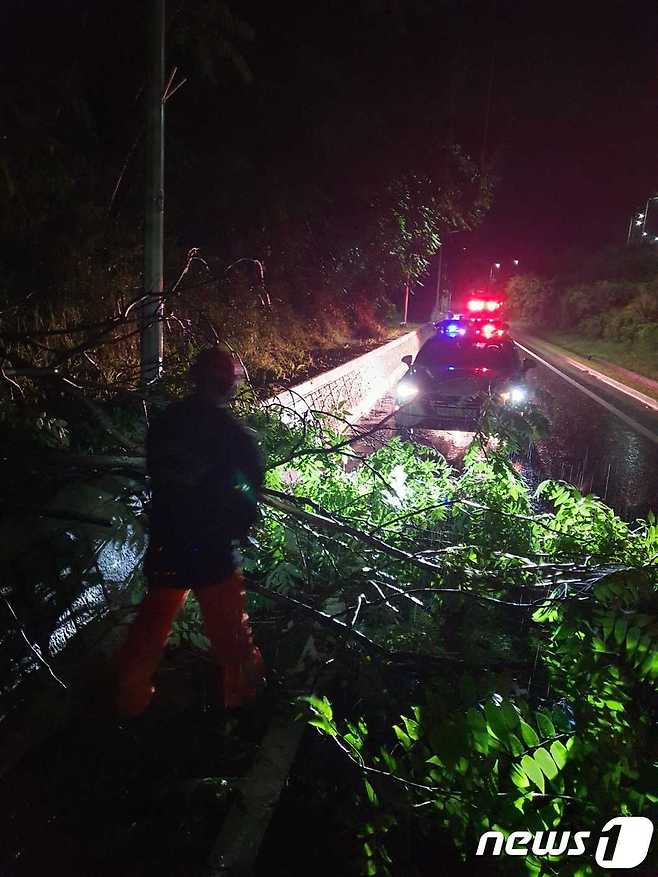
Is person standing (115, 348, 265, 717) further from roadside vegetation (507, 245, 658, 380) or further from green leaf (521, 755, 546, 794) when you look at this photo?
roadside vegetation (507, 245, 658, 380)

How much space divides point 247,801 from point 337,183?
13.1 metres

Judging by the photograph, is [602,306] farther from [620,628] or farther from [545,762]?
[545,762]

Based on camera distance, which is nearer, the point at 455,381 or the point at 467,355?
the point at 455,381

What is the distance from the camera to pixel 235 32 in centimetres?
748

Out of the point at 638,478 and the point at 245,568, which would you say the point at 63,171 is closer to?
the point at 245,568

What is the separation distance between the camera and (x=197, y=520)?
9.38 ft

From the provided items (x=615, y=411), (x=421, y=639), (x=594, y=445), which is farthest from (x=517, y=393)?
(x=615, y=411)

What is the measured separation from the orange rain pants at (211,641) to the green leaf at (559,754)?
1.59m

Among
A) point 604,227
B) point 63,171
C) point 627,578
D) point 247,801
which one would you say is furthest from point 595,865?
point 604,227

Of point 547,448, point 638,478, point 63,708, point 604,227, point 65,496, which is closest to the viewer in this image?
point 63,708

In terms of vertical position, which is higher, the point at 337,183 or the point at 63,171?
the point at 337,183

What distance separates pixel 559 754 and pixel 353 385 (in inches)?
399

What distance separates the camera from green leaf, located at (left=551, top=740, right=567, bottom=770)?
1737 mm

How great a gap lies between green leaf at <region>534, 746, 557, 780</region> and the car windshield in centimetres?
728
